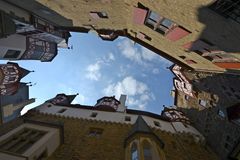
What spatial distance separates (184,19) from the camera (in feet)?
35.3

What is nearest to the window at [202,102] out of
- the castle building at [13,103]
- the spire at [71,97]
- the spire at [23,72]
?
the spire at [71,97]

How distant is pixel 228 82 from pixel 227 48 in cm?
849

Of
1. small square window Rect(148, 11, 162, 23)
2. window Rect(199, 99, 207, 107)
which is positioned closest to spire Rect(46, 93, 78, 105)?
window Rect(199, 99, 207, 107)

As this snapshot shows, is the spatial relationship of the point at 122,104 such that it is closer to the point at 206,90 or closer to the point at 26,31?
the point at 206,90

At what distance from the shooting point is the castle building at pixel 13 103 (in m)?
32.6

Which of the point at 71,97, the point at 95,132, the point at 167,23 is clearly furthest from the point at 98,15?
the point at 71,97

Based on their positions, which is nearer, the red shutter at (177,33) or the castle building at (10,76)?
the red shutter at (177,33)

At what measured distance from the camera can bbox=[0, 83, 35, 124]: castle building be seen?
32.6 meters

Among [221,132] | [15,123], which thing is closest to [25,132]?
[15,123]

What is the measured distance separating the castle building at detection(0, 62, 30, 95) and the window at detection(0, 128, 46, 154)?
17495 mm

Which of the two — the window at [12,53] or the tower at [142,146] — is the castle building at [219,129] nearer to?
the tower at [142,146]

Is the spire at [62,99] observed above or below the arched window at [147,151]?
above

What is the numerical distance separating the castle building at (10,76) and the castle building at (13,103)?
98.7 inches

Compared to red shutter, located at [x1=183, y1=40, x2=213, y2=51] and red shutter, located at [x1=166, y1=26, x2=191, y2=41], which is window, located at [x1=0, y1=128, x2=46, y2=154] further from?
red shutter, located at [x1=183, y1=40, x2=213, y2=51]
